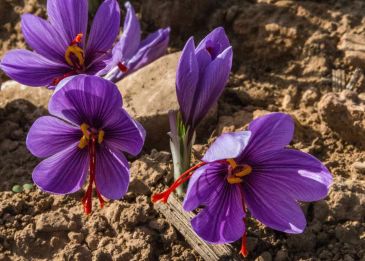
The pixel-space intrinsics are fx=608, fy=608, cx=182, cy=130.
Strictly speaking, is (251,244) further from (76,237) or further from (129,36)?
(129,36)

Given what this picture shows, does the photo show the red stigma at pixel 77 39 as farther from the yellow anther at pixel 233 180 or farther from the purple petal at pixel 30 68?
the yellow anther at pixel 233 180

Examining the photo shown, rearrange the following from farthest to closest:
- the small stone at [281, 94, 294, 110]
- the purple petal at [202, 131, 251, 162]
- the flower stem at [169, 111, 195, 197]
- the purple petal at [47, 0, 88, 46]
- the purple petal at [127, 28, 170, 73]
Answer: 1. the small stone at [281, 94, 294, 110]
2. the purple petal at [127, 28, 170, 73]
3. the purple petal at [47, 0, 88, 46]
4. the flower stem at [169, 111, 195, 197]
5. the purple petal at [202, 131, 251, 162]

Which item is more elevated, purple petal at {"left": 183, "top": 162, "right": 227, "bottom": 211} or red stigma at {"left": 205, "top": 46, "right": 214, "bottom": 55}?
red stigma at {"left": 205, "top": 46, "right": 214, "bottom": 55}

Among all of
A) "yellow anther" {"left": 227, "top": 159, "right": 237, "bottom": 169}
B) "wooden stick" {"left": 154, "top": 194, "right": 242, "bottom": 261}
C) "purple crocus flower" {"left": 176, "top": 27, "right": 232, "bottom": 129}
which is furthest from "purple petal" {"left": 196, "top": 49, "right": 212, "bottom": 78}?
"wooden stick" {"left": 154, "top": 194, "right": 242, "bottom": 261}

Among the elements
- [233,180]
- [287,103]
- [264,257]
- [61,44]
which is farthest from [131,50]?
[264,257]

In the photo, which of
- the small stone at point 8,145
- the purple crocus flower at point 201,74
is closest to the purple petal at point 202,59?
the purple crocus flower at point 201,74

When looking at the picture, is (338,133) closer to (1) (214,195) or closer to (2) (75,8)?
(1) (214,195)

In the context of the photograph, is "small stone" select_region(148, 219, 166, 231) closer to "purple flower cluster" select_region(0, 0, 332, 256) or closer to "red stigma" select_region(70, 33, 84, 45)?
"purple flower cluster" select_region(0, 0, 332, 256)
